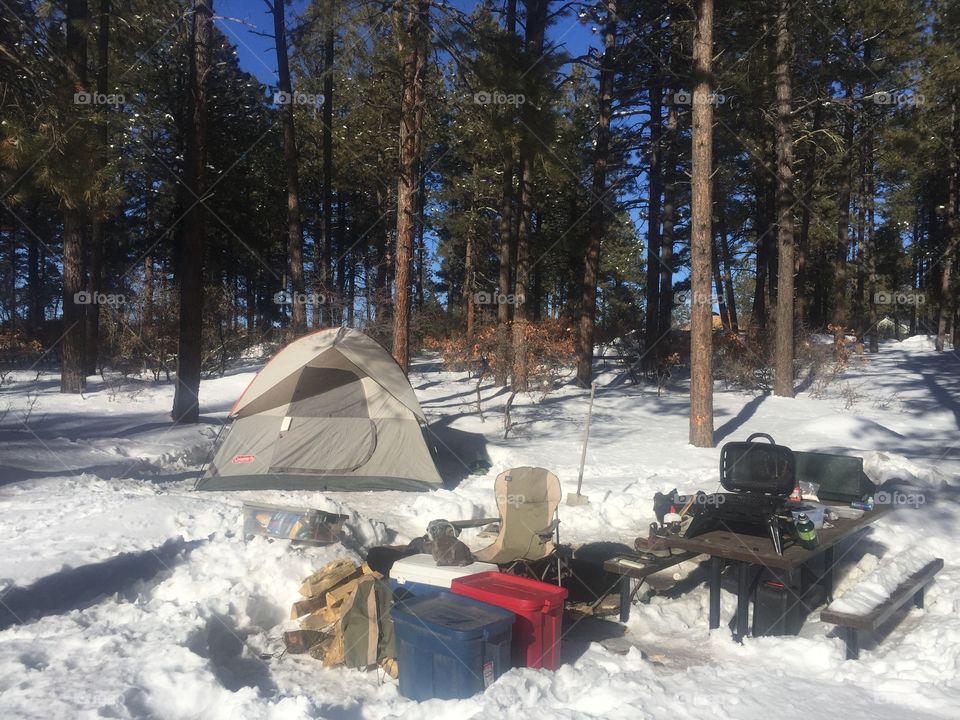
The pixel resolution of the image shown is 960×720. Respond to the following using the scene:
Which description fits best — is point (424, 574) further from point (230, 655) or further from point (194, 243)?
point (194, 243)

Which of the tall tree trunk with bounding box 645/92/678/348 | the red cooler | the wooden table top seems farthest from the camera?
the tall tree trunk with bounding box 645/92/678/348

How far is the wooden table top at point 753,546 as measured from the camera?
16.9ft

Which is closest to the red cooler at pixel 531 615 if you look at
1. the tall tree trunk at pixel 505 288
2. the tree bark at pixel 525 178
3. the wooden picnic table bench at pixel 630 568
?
the wooden picnic table bench at pixel 630 568

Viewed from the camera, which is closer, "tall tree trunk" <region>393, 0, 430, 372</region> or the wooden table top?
the wooden table top

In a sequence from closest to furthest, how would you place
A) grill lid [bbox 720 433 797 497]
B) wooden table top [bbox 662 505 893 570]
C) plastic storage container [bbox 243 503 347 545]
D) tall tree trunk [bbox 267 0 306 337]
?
wooden table top [bbox 662 505 893 570] → grill lid [bbox 720 433 797 497] → plastic storage container [bbox 243 503 347 545] → tall tree trunk [bbox 267 0 306 337]

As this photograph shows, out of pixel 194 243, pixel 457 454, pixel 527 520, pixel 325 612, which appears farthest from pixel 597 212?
pixel 325 612

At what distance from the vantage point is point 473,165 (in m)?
27.3

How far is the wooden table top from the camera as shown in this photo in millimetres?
5164

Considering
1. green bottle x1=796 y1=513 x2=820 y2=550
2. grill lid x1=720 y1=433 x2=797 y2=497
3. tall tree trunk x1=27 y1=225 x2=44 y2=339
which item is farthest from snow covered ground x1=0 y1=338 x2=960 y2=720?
tall tree trunk x1=27 y1=225 x2=44 y2=339

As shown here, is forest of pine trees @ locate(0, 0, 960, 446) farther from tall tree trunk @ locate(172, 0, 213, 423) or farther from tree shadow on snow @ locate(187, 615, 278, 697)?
tree shadow on snow @ locate(187, 615, 278, 697)

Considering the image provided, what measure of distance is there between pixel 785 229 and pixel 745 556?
525 inches

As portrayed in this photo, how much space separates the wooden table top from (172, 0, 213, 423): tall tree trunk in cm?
993

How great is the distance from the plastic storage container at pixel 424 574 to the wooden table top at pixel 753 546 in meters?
1.45

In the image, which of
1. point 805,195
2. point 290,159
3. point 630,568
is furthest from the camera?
point 805,195
